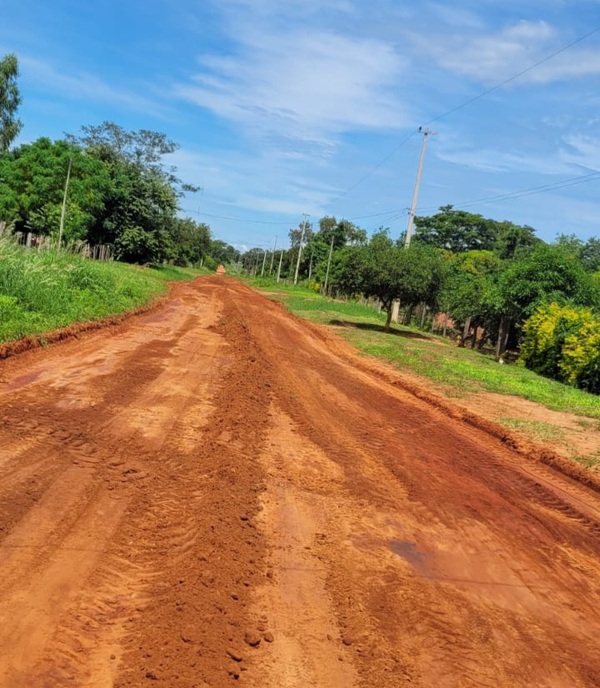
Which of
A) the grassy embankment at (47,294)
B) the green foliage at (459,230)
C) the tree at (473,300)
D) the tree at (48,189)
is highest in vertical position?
the green foliage at (459,230)

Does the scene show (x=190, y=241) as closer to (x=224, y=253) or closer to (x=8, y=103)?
(x=8, y=103)

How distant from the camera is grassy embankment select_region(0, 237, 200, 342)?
35.6 feet

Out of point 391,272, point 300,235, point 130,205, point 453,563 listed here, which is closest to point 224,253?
point 300,235

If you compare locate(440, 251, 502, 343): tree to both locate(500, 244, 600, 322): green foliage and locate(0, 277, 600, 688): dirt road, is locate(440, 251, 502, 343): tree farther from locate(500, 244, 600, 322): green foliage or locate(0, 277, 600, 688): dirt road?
locate(0, 277, 600, 688): dirt road

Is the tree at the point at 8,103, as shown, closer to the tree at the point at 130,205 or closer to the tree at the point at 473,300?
the tree at the point at 130,205

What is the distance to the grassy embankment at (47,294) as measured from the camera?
10.8m

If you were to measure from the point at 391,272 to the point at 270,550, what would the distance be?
22.4 metres

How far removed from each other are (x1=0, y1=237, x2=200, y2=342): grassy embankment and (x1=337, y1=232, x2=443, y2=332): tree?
10911 millimetres

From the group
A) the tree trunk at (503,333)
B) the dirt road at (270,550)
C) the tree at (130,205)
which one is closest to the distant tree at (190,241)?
the tree at (130,205)

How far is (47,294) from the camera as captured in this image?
42.3 feet

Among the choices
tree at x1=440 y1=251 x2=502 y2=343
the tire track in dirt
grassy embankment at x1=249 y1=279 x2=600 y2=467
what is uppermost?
tree at x1=440 y1=251 x2=502 y2=343

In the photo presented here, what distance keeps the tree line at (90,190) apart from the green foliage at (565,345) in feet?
72.6

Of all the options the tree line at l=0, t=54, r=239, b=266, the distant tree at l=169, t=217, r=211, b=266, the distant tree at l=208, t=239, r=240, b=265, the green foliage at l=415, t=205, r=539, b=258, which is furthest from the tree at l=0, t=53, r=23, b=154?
the distant tree at l=208, t=239, r=240, b=265

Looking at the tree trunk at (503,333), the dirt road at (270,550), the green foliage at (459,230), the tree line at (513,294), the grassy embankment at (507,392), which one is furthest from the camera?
the green foliage at (459,230)
